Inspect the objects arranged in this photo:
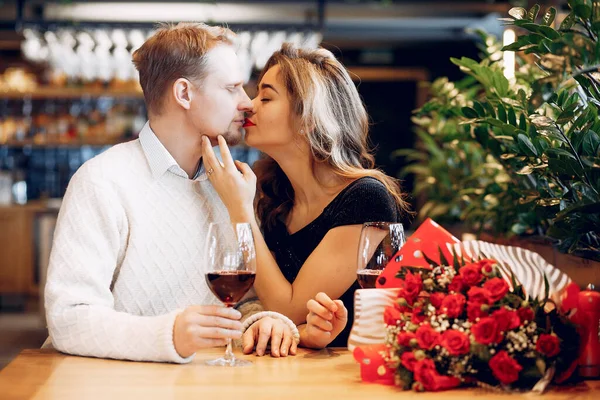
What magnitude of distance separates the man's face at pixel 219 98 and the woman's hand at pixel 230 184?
6 cm

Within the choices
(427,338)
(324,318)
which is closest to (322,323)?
(324,318)

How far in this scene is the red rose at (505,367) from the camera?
141cm

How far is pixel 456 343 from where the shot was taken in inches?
55.8

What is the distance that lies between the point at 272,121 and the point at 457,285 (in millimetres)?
1088

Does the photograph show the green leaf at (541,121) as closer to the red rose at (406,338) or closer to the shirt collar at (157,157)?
the red rose at (406,338)

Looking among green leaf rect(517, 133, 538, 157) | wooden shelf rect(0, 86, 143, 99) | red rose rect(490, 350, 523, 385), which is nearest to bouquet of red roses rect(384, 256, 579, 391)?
red rose rect(490, 350, 523, 385)

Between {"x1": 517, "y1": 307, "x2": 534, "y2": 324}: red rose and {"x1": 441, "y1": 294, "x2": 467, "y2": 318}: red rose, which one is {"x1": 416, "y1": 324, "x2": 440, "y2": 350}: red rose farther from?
{"x1": 517, "y1": 307, "x2": 534, "y2": 324}: red rose

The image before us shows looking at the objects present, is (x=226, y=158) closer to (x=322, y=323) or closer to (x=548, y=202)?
(x=322, y=323)

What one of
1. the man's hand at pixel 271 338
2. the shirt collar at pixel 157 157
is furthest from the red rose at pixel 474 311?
the shirt collar at pixel 157 157

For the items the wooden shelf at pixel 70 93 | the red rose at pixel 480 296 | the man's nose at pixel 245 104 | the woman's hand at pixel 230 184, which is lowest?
the red rose at pixel 480 296

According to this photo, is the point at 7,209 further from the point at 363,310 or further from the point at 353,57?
the point at 363,310

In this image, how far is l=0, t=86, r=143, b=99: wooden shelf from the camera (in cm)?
829

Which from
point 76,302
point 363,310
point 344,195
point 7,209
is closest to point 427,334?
point 363,310

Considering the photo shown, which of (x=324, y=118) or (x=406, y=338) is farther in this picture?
(x=324, y=118)
